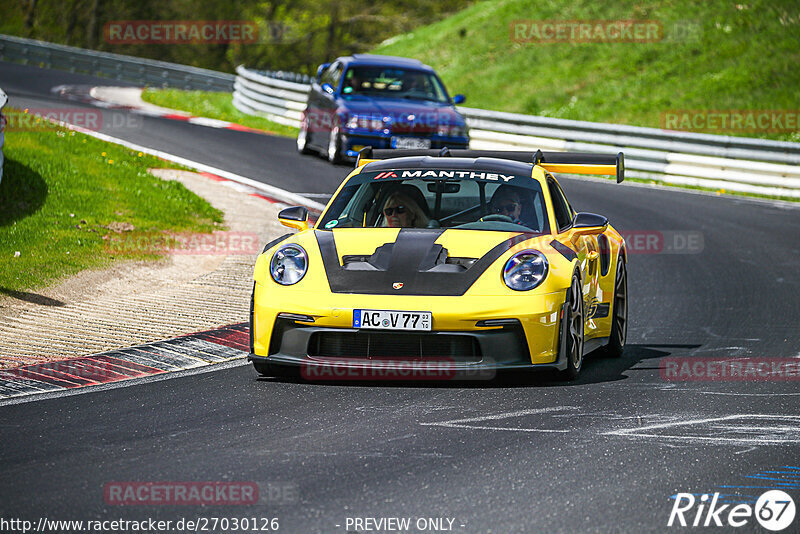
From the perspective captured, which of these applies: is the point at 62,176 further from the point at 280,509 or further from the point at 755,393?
the point at 280,509

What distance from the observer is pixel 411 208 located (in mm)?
8367

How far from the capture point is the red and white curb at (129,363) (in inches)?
291

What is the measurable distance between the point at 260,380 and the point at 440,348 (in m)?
1.22

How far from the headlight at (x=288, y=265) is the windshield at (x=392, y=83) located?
1269 cm

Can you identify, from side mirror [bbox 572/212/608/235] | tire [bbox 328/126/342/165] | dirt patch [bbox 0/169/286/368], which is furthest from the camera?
tire [bbox 328/126/342/165]

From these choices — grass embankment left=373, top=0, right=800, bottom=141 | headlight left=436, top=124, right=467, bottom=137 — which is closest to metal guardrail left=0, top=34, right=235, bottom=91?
grass embankment left=373, top=0, right=800, bottom=141

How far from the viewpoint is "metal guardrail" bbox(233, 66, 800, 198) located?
21.2 m

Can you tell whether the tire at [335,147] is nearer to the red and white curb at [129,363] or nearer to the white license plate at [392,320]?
the red and white curb at [129,363]

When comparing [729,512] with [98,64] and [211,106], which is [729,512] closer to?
[211,106]

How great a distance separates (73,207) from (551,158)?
6.22m

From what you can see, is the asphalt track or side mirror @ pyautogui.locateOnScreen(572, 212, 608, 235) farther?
side mirror @ pyautogui.locateOnScreen(572, 212, 608, 235)

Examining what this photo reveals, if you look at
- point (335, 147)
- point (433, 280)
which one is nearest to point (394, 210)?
point (433, 280)

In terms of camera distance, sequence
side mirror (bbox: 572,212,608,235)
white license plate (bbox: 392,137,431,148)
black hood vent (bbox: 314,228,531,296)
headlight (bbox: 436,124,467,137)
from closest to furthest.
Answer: black hood vent (bbox: 314,228,531,296) → side mirror (bbox: 572,212,608,235) → white license plate (bbox: 392,137,431,148) → headlight (bbox: 436,124,467,137)

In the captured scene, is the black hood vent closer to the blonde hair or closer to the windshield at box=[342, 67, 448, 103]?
the blonde hair
